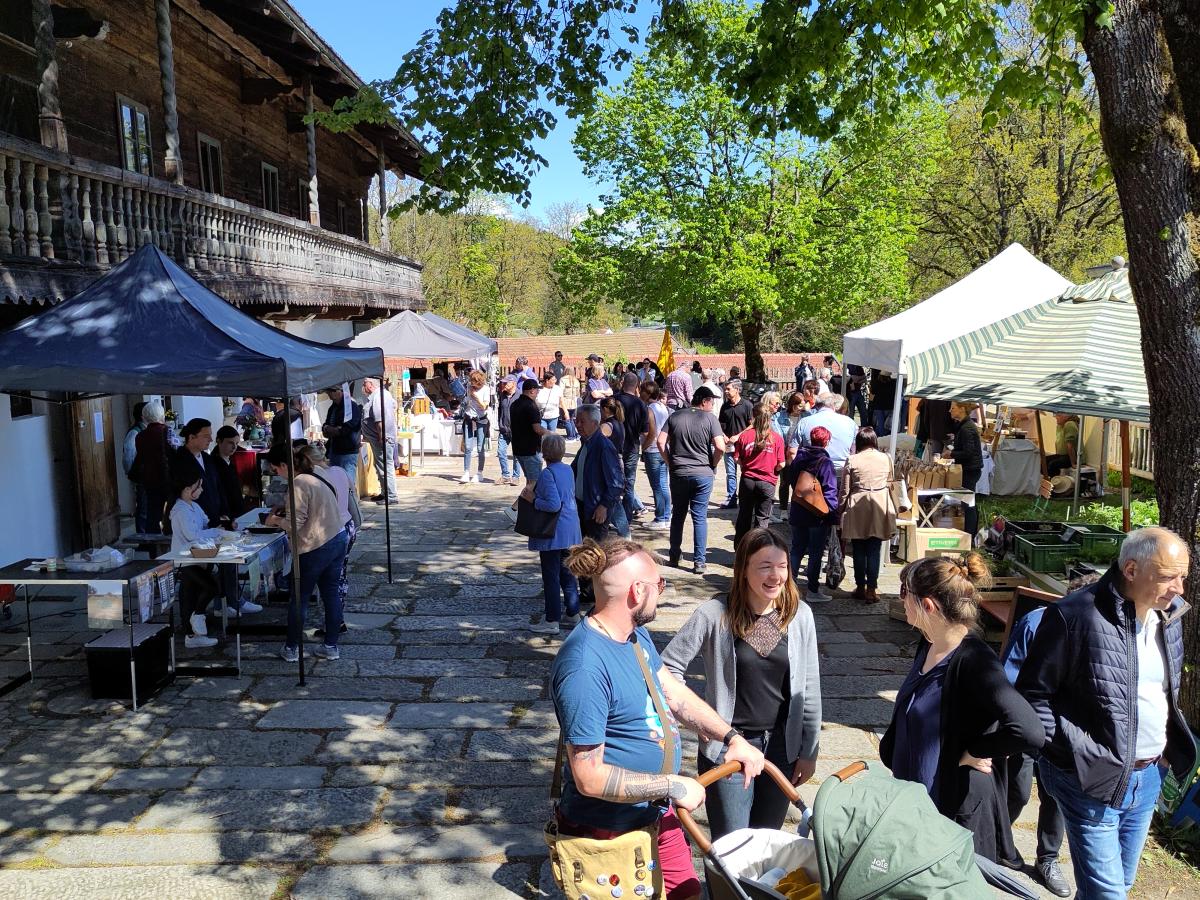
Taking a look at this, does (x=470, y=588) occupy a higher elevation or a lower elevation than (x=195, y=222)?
lower

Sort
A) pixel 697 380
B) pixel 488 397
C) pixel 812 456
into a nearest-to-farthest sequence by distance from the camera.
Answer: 1. pixel 812 456
2. pixel 488 397
3. pixel 697 380

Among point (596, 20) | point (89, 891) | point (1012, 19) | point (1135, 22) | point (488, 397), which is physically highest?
point (1012, 19)

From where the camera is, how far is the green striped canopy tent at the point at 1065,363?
686 cm

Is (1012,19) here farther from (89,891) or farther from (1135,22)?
(89,891)

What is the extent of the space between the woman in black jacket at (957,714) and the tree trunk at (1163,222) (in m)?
2.07

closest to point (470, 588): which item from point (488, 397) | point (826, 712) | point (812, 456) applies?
point (812, 456)

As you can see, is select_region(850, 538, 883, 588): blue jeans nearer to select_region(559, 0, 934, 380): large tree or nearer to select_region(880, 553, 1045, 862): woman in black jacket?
select_region(880, 553, 1045, 862): woman in black jacket

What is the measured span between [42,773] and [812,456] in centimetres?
609

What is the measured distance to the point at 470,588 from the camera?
9.40 meters

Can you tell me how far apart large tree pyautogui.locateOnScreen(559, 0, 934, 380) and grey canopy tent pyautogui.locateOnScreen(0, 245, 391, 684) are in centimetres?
2080

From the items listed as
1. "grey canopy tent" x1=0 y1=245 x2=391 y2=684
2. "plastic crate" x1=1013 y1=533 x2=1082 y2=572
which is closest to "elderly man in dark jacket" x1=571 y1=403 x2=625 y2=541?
"grey canopy tent" x1=0 y1=245 x2=391 y2=684

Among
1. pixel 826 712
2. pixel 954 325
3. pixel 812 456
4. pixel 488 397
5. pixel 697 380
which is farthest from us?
pixel 697 380

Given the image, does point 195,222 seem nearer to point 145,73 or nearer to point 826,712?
point 145,73

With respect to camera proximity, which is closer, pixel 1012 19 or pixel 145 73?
pixel 145 73
